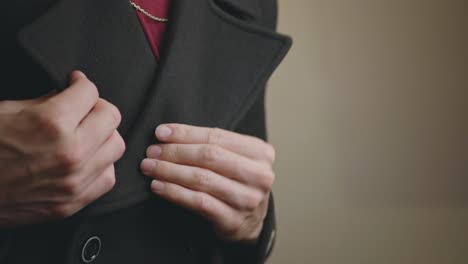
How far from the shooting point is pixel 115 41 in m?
0.41

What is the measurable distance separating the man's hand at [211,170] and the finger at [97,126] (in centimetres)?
7

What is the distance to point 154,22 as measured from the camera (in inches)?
18.2

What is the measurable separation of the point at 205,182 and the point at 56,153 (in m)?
0.16

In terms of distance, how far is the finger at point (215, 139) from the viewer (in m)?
0.42

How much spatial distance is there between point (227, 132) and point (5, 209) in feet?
0.74

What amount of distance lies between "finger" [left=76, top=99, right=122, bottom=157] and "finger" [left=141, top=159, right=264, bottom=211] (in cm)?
7

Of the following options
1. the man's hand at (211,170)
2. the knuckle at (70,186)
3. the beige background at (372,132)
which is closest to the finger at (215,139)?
the man's hand at (211,170)

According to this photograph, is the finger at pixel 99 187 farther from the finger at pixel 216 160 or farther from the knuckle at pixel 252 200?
the knuckle at pixel 252 200

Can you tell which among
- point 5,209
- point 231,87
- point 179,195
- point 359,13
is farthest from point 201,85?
point 359,13

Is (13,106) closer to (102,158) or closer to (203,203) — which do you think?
(102,158)

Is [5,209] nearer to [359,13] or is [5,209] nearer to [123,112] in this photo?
[123,112]

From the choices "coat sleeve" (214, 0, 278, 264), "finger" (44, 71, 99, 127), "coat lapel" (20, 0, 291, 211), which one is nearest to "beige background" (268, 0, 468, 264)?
"coat sleeve" (214, 0, 278, 264)

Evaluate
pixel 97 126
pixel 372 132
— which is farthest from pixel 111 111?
pixel 372 132

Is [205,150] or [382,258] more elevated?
[205,150]
